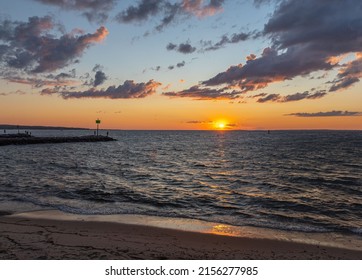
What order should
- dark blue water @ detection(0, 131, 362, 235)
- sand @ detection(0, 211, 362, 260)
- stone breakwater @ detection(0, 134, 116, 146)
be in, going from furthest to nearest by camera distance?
stone breakwater @ detection(0, 134, 116, 146) < dark blue water @ detection(0, 131, 362, 235) < sand @ detection(0, 211, 362, 260)

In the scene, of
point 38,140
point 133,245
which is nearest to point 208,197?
point 133,245

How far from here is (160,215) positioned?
15719mm

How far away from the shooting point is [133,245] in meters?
10.4

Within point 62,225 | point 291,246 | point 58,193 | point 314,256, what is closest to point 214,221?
point 291,246

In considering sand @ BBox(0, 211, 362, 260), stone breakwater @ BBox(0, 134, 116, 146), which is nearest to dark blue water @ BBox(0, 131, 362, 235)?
sand @ BBox(0, 211, 362, 260)

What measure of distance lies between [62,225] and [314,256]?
32.4ft

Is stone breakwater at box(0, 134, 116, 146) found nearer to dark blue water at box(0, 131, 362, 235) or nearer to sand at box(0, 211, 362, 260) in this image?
dark blue water at box(0, 131, 362, 235)

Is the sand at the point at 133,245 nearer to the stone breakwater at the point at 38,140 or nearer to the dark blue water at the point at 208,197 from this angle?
the dark blue water at the point at 208,197

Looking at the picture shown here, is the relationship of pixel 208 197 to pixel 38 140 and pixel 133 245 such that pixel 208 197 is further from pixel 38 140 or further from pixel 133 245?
pixel 38 140

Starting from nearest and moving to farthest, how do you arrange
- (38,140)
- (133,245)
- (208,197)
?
1. (133,245)
2. (208,197)
3. (38,140)

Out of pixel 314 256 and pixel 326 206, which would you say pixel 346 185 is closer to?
pixel 326 206

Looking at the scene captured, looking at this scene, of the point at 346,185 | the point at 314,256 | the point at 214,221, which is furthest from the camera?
the point at 346,185

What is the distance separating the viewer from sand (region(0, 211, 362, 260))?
368 inches
